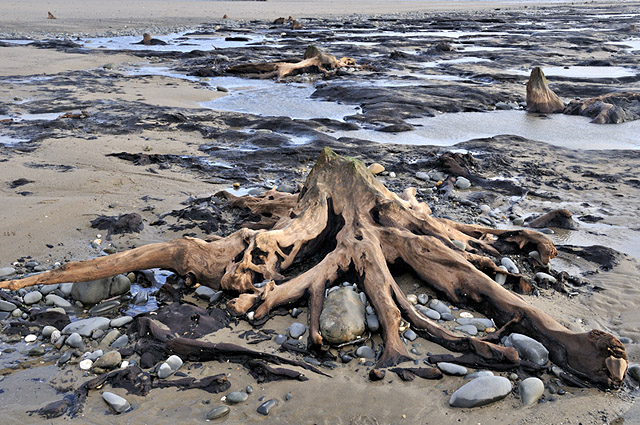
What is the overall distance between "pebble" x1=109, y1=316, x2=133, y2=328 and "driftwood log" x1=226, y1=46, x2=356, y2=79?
42.9 ft

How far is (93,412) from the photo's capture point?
10.9 feet

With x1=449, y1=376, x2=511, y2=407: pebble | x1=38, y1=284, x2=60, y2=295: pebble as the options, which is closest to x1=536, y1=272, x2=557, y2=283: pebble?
x1=449, y1=376, x2=511, y2=407: pebble

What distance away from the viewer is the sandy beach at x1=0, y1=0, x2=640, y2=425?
3453mm

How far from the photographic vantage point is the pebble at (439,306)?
14.4 ft

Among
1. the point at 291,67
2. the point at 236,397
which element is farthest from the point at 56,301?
the point at 291,67

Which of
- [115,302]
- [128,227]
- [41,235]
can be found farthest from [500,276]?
[41,235]

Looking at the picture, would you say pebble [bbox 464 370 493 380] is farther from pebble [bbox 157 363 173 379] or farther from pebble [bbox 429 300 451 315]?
pebble [bbox 157 363 173 379]

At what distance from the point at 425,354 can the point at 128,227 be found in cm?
358

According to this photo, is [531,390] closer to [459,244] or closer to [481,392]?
[481,392]

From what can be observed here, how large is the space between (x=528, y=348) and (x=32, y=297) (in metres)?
3.87

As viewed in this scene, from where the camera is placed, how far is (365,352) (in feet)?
12.7

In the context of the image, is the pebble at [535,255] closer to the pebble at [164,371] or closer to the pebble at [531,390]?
the pebble at [531,390]

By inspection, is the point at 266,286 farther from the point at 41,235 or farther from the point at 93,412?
the point at 41,235

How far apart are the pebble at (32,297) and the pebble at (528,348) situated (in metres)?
3.69
